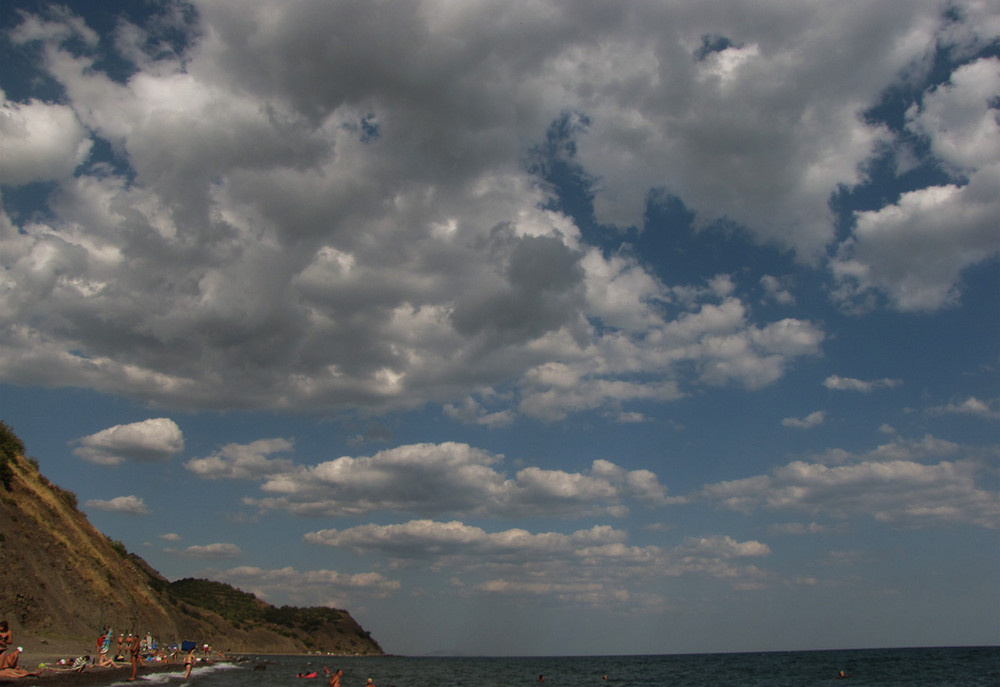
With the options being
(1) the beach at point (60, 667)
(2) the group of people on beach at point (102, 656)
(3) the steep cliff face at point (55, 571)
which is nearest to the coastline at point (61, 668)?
(1) the beach at point (60, 667)

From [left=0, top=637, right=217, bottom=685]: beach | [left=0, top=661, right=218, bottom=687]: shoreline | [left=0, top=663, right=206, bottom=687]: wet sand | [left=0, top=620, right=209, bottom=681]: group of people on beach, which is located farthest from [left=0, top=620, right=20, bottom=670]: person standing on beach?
[left=0, top=663, right=206, bottom=687]: wet sand

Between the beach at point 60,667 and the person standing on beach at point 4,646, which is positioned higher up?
the person standing on beach at point 4,646

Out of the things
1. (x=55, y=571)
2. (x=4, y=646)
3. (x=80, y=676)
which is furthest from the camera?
(x=55, y=571)

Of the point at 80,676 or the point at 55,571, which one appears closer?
the point at 80,676

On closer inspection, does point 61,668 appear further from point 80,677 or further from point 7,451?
point 7,451

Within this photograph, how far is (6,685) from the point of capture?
2116 centimetres

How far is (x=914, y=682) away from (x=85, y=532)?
107859 mm

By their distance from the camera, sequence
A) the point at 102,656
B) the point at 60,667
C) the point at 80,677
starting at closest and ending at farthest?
the point at 80,677
the point at 60,667
the point at 102,656

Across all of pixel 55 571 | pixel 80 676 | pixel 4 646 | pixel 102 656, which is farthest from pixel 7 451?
pixel 4 646

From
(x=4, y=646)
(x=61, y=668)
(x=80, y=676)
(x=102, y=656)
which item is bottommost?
(x=102, y=656)

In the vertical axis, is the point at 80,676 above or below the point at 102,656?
above

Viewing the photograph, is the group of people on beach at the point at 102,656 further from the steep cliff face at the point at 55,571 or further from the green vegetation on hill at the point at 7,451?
the green vegetation on hill at the point at 7,451

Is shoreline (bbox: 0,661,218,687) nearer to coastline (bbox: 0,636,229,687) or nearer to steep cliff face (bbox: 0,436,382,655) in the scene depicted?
coastline (bbox: 0,636,229,687)

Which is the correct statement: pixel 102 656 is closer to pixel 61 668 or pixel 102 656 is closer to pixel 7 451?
pixel 61 668
